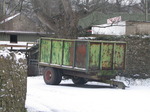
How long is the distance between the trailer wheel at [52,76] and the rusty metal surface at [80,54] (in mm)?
1429

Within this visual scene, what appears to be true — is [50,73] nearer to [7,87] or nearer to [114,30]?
[7,87]

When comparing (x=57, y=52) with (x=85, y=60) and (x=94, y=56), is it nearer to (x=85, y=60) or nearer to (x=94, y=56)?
(x=85, y=60)

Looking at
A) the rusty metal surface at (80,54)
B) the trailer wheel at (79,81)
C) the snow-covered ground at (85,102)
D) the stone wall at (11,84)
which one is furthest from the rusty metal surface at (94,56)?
the stone wall at (11,84)

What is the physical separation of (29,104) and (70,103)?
4.17ft

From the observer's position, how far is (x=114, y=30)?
28.2 m

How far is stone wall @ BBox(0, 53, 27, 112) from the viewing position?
5.32 meters

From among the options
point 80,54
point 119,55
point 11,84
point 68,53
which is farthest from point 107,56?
point 11,84

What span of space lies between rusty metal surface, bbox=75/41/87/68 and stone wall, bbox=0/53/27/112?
25.0ft

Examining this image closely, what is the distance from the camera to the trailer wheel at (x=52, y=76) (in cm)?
1468

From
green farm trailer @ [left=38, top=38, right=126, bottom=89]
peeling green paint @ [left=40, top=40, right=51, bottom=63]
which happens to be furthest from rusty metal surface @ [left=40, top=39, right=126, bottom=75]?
peeling green paint @ [left=40, top=40, right=51, bottom=63]

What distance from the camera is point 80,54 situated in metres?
13.5

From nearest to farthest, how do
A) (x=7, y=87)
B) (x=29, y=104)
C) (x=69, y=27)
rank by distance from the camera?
(x=7, y=87) → (x=29, y=104) → (x=69, y=27)

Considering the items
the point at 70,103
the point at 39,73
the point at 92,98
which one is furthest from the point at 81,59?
the point at 39,73

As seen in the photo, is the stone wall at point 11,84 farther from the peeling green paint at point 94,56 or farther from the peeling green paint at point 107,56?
the peeling green paint at point 107,56
